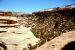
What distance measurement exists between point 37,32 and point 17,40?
6.47m

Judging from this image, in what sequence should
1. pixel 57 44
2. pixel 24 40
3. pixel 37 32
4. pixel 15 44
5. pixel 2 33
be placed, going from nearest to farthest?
pixel 57 44
pixel 15 44
pixel 24 40
pixel 2 33
pixel 37 32

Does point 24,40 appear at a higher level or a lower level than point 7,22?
lower

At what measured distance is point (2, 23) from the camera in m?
27.1

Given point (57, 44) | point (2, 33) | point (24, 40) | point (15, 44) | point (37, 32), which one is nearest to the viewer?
point (57, 44)

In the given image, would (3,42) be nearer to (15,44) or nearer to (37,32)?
(15,44)

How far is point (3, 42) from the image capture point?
20469 millimetres

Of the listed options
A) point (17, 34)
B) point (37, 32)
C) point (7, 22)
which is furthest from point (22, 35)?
point (7, 22)

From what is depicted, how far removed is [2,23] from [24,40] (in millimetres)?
7423

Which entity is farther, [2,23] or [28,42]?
[2,23]

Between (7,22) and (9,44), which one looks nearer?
(9,44)

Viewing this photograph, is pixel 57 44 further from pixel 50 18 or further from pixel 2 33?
pixel 50 18

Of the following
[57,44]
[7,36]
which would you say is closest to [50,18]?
[7,36]

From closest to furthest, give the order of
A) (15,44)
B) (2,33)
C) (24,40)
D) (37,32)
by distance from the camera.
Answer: (15,44) < (24,40) < (2,33) < (37,32)

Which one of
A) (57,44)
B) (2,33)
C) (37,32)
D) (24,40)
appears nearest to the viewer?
(57,44)
